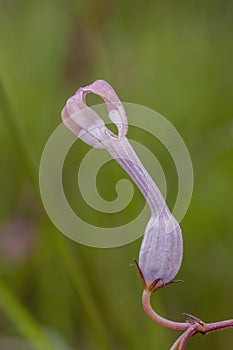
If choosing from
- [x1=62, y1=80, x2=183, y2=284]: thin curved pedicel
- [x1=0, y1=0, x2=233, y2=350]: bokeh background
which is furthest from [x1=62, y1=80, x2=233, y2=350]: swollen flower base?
[x1=0, y1=0, x2=233, y2=350]: bokeh background

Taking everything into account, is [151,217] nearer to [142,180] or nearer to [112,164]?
[142,180]

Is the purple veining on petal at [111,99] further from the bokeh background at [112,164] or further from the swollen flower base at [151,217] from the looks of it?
the bokeh background at [112,164]

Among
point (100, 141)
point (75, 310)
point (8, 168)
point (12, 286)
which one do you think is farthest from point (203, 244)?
point (100, 141)

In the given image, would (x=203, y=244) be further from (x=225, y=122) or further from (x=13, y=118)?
(x=13, y=118)

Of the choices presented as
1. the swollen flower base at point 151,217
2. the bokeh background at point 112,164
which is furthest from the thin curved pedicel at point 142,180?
the bokeh background at point 112,164

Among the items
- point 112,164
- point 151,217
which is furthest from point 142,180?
point 112,164
